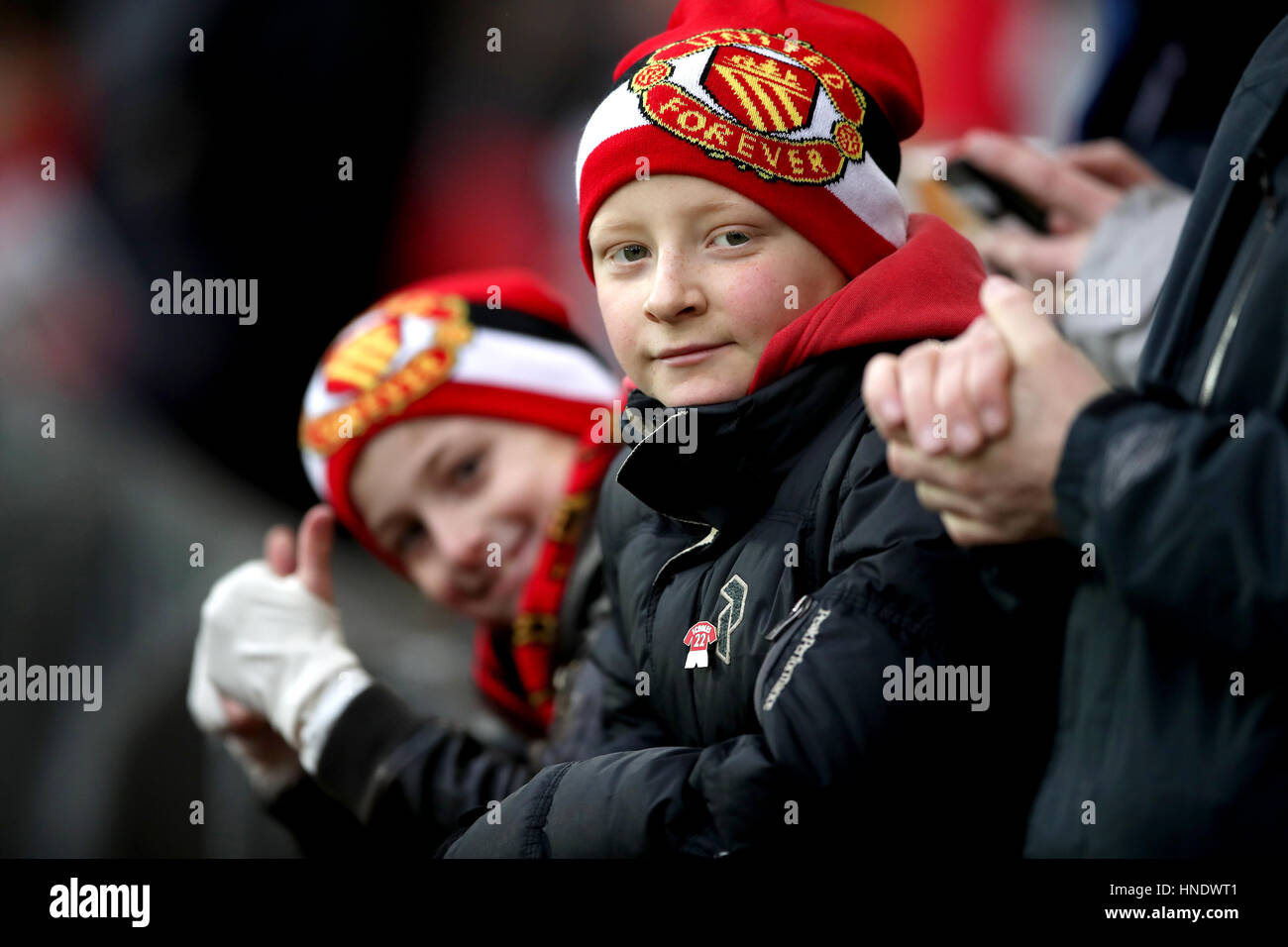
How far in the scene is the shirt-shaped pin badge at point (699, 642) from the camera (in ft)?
3.64

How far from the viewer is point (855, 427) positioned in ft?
3.61

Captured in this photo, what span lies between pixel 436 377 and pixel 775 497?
101 cm

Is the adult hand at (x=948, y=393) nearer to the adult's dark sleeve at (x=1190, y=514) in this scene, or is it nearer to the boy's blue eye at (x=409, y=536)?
the adult's dark sleeve at (x=1190, y=514)

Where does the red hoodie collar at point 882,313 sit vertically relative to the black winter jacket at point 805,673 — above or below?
above

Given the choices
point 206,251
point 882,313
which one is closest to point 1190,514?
point 882,313

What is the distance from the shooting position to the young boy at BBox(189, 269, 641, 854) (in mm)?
1713

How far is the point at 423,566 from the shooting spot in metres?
2.01

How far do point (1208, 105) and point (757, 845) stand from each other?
72.2 inches

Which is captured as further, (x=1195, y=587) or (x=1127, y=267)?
(x=1127, y=267)

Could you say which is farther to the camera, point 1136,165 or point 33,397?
point 33,397

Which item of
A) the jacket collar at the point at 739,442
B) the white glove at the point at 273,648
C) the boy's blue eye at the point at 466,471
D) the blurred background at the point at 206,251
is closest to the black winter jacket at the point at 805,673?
the jacket collar at the point at 739,442

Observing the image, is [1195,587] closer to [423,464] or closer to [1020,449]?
[1020,449]
